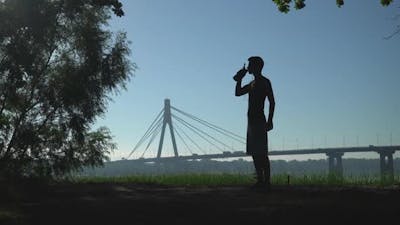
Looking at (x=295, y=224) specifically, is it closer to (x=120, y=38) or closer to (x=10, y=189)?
(x=10, y=189)

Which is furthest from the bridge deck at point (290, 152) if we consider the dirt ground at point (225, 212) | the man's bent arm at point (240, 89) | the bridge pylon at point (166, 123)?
the dirt ground at point (225, 212)

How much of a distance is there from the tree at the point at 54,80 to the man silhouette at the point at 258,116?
17.6ft

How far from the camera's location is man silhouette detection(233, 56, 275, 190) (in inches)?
325

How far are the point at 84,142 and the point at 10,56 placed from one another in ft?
16.0

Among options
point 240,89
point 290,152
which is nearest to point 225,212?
point 240,89

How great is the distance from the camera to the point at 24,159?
15539mm

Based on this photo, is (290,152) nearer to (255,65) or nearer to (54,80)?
(54,80)

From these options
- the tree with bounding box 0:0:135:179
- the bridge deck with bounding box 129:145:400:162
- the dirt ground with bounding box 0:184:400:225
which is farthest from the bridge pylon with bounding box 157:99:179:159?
the dirt ground with bounding box 0:184:400:225

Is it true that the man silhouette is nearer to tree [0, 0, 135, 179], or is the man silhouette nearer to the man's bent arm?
the man's bent arm

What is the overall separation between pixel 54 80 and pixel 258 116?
9.96m

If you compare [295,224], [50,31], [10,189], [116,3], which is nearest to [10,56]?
[50,31]

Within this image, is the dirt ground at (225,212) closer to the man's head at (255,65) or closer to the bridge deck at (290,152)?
the man's head at (255,65)

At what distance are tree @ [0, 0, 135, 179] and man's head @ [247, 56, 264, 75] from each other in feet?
17.6

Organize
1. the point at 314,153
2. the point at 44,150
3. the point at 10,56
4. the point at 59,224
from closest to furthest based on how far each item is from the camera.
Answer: the point at 59,224 → the point at 10,56 → the point at 44,150 → the point at 314,153
